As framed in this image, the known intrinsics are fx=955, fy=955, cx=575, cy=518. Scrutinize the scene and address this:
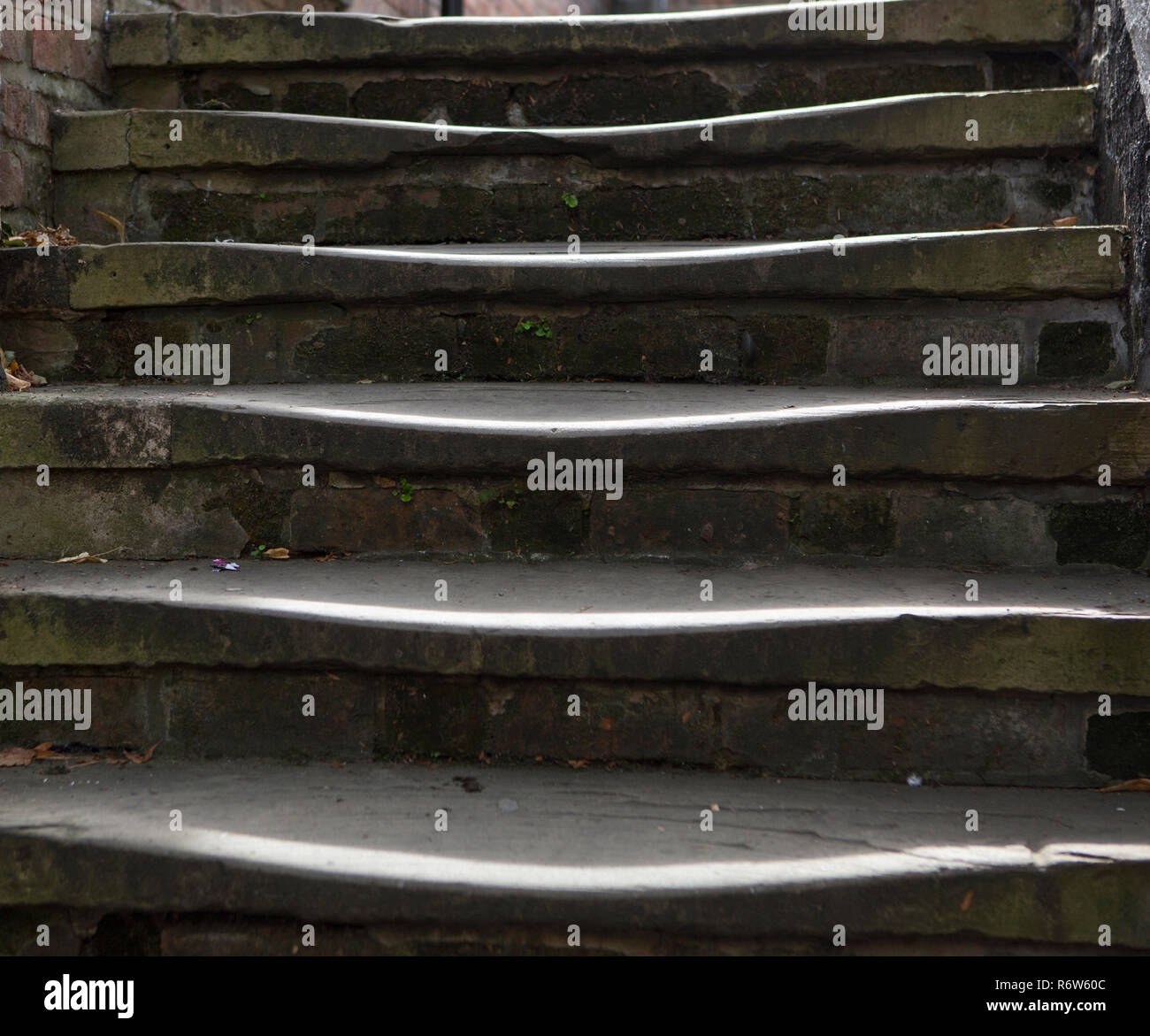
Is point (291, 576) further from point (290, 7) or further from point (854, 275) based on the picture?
point (290, 7)

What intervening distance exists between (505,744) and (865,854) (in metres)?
0.59

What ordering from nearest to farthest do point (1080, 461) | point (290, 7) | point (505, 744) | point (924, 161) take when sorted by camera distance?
point (505, 744)
point (1080, 461)
point (924, 161)
point (290, 7)

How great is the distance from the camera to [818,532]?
73.0 inches

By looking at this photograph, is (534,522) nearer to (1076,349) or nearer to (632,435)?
(632,435)

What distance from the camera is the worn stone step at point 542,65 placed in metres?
2.74

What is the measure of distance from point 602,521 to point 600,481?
86 mm

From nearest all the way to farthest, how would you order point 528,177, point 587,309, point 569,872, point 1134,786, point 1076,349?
1. point 569,872
2. point 1134,786
3. point 1076,349
4. point 587,309
5. point 528,177

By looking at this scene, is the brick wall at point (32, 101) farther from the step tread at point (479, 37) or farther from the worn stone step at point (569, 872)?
the worn stone step at point (569, 872)

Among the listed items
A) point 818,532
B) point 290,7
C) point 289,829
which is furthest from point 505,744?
point 290,7

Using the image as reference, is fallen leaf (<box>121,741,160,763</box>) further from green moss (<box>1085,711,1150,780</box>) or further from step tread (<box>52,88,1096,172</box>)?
step tread (<box>52,88,1096,172</box>)

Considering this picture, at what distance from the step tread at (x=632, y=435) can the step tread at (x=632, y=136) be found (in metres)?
0.83

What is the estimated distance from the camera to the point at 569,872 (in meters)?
1.29

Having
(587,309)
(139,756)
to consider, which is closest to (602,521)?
(587,309)

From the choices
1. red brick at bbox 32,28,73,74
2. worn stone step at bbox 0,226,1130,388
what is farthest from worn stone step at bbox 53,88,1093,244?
worn stone step at bbox 0,226,1130,388
